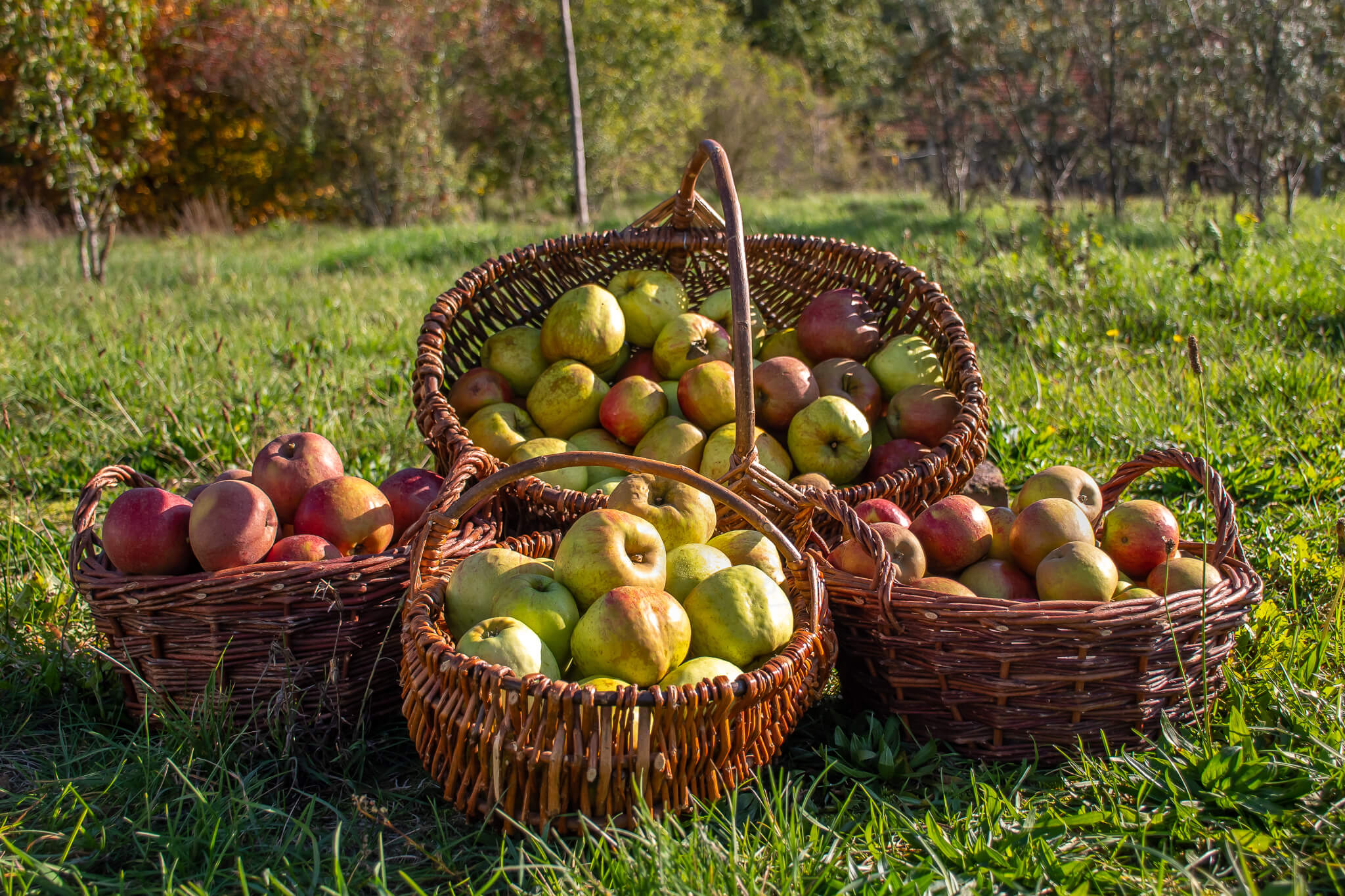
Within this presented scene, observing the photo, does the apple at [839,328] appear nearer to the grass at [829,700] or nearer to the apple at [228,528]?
the grass at [829,700]

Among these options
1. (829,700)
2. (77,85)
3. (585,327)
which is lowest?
(829,700)

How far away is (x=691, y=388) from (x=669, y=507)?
2.53ft

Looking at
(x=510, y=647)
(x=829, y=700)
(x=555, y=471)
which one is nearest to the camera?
(x=510, y=647)

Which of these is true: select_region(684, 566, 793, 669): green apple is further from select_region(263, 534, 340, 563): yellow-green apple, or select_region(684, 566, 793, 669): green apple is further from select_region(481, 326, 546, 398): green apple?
select_region(481, 326, 546, 398): green apple

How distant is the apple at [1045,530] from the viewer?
7.07ft

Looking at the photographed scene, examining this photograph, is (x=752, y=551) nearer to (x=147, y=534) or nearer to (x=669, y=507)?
(x=669, y=507)

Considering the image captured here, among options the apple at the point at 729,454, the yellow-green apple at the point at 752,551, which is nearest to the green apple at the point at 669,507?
the yellow-green apple at the point at 752,551

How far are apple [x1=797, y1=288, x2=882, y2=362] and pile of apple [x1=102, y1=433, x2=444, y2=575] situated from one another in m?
1.50

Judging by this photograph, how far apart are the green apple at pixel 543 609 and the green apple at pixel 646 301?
1587 mm

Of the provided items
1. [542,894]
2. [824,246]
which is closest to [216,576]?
[542,894]

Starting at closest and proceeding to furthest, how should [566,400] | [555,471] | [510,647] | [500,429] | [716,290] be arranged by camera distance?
[510,647]
[555,471]
[500,429]
[566,400]
[716,290]

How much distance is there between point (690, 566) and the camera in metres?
2.03

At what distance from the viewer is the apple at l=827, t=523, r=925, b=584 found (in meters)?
2.15

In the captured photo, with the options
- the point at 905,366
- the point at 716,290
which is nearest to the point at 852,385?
the point at 905,366
